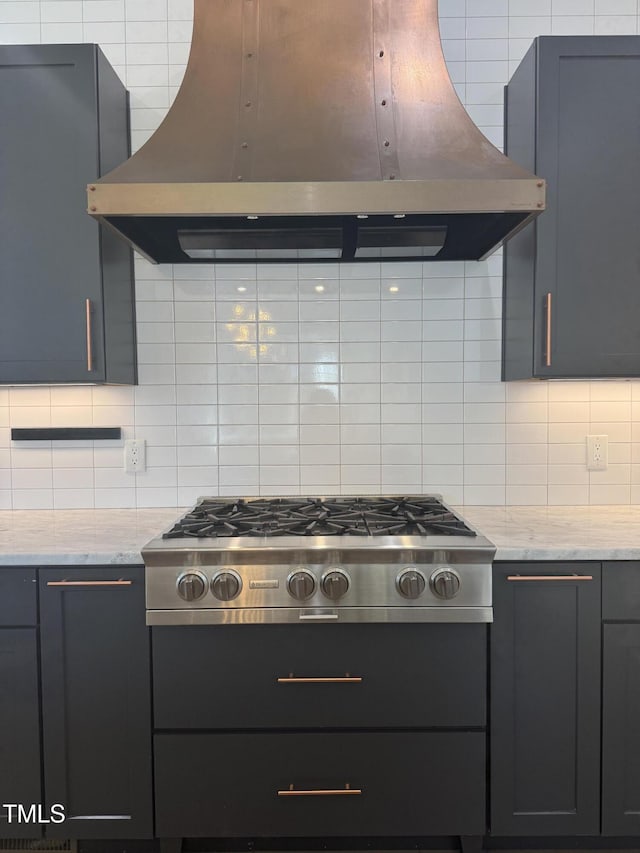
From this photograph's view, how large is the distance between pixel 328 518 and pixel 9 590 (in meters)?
1.03

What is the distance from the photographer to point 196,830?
1699 millimetres

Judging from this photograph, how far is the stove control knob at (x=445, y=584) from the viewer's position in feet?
5.35

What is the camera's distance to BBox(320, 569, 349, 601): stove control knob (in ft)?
5.33

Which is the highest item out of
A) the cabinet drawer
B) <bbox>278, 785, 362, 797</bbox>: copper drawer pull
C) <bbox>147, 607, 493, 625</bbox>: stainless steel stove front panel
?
the cabinet drawer

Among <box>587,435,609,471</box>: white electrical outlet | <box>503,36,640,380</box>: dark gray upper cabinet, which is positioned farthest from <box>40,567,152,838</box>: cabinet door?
<box>587,435,609,471</box>: white electrical outlet

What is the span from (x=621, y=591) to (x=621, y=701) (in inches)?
13.4

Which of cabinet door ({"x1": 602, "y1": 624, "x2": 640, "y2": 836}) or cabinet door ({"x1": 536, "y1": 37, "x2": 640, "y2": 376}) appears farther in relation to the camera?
A: cabinet door ({"x1": 536, "y1": 37, "x2": 640, "y2": 376})

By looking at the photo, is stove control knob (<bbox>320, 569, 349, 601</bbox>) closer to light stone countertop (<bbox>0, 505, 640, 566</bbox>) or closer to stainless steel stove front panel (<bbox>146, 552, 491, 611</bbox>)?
stainless steel stove front panel (<bbox>146, 552, 491, 611</bbox>)

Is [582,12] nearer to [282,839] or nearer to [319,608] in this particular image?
[319,608]

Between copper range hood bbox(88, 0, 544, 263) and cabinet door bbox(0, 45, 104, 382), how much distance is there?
29 cm

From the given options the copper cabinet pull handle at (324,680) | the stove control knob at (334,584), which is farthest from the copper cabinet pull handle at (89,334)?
the copper cabinet pull handle at (324,680)

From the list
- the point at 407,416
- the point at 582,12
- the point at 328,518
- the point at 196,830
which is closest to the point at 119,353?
the point at 328,518

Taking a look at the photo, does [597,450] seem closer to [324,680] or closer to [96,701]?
[324,680]

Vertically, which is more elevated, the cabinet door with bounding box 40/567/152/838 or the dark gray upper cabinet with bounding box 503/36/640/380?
the dark gray upper cabinet with bounding box 503/36/640/380
